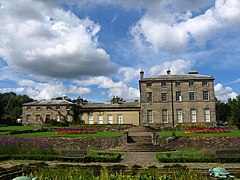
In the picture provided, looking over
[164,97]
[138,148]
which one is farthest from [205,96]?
[138,148]

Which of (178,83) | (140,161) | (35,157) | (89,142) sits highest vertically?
(178,83)

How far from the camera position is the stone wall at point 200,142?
73.7 ft

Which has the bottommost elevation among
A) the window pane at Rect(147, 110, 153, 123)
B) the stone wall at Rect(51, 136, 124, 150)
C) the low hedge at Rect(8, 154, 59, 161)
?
the low hedge at Rect(8, 154, 59, 161)

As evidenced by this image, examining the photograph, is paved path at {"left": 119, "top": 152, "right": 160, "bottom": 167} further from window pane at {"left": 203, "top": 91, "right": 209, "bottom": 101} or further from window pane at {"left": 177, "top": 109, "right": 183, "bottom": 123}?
window pane at {"left": 203, "top": 91, "right": 209, "bottom": 101}

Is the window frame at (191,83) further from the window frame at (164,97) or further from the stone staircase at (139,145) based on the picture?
the stone staircase at (139,145)

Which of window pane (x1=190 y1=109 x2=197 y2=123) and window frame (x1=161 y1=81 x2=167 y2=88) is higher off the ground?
window frame (x1=161 y1=81 x2=167 y2=88)

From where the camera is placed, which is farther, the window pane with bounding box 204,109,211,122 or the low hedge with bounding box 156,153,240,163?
the window pane with bounding box 204,109,211,122

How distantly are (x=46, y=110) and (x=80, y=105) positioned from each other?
5848mm

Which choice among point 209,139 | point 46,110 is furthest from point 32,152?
point 46,110

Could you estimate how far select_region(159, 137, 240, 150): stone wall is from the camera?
73.7 feet

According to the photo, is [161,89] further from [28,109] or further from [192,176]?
[192,176]

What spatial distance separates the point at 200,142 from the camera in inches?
897

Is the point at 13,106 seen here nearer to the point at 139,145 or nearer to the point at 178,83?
the point at 178,83

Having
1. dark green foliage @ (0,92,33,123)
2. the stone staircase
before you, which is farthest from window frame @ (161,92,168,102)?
dark green foliage @ (0,92,33,123)
